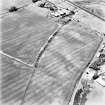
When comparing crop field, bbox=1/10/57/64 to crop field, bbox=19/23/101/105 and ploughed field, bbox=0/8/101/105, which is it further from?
crop field, bbox=19/23/101/105

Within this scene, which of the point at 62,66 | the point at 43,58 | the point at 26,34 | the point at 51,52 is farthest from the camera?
the point at 26,34

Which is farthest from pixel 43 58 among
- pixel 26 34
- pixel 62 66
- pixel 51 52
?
pixel 26 34

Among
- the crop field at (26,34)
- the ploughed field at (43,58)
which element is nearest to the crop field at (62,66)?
the ploughed field at (43,58)

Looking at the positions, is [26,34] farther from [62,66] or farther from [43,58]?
[62,66]

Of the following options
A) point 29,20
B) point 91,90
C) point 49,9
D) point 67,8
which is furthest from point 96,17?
point 91,90

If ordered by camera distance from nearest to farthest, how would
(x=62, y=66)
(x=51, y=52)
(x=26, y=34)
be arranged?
(x=62, y=66) → (x=51, y=52) → (x=26, y=34)

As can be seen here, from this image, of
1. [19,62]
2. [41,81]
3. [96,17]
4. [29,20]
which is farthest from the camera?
[96,17]

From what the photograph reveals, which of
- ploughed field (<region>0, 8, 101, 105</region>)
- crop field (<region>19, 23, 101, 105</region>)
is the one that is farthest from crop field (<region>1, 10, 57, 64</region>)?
crop field (<region>19, 23, 101, 105</region>)

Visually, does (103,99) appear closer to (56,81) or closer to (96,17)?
(56,81)
